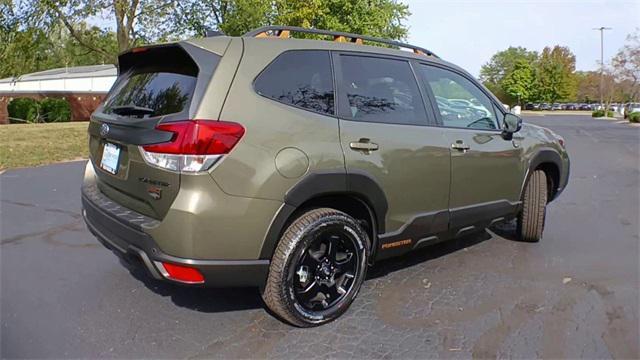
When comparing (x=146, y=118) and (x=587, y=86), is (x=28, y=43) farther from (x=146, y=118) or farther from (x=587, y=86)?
(x=587, y=86)

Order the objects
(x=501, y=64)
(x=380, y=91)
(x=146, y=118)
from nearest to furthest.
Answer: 1. (x=146, y=118)
2. (x=380, y=91)
3. (x=501, y=64)

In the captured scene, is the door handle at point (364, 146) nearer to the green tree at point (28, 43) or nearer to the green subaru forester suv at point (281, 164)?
the green subaru forester suv at point (281, 164)

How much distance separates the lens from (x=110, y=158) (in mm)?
3154

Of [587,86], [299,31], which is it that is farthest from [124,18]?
[587,86]

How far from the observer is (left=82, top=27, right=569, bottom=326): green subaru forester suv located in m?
2.64

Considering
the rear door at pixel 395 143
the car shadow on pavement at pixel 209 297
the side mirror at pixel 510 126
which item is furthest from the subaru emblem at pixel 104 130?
the side mirror at pixel 510 126

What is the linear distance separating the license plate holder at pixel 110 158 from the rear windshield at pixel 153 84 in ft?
0.75

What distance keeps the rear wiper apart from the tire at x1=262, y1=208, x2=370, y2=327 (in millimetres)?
1129

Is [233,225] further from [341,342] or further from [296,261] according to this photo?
[341,342]

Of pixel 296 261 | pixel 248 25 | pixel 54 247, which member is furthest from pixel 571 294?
pixel 248 25

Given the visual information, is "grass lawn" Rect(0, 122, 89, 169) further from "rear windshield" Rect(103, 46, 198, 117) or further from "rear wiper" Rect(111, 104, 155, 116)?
"rear wiper" Rect(111, 104, 155, 116)

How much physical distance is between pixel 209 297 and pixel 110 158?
1.20 metres

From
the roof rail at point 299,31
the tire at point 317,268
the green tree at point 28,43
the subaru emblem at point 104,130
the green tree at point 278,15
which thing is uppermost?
the green tree at point 278,15

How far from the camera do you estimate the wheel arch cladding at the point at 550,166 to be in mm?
4613
